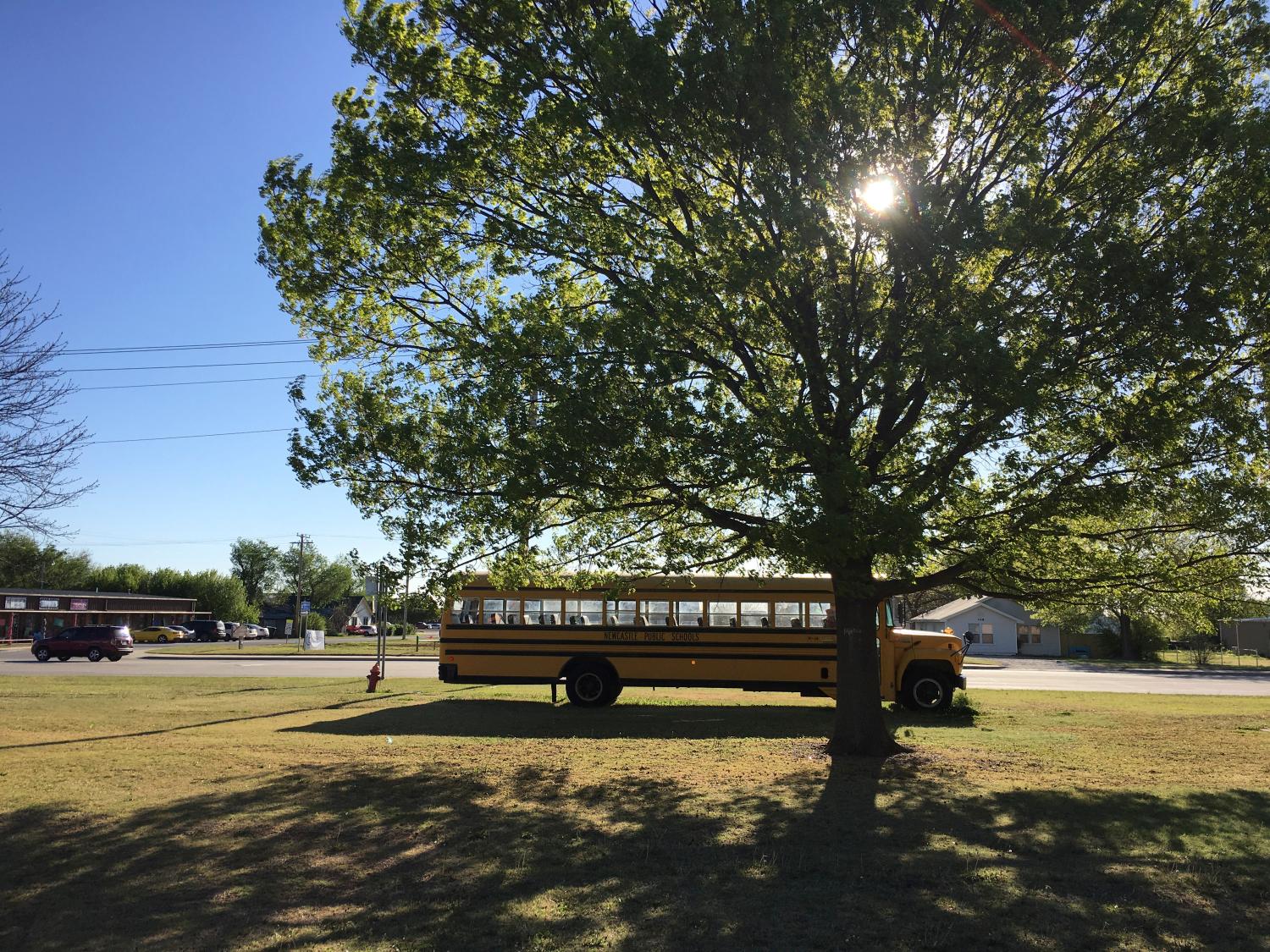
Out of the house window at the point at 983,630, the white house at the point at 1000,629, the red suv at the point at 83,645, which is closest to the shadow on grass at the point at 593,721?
the red suv at the point at 83,645

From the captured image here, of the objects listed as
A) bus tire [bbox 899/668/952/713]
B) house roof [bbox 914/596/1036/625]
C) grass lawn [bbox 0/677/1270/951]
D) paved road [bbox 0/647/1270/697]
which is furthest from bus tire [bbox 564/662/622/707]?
house roof [bbox 914/596/1036/625]

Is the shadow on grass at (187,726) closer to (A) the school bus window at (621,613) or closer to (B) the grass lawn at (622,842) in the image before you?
(B) the grass lawn at (622,842)

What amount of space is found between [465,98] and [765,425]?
5830 millimetres

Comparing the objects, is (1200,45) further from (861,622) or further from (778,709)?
(778,709)

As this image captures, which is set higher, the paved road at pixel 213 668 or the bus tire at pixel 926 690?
the bus tire at pixel 926 690

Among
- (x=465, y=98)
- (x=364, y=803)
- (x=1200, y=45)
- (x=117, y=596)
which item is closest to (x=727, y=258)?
(x=465, y=98)

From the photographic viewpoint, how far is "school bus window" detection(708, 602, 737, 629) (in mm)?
18484

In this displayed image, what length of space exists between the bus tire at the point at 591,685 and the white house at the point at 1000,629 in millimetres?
44883

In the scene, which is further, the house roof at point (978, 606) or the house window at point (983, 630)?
the house roof at point (978, 606)

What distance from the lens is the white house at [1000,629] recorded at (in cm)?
5856

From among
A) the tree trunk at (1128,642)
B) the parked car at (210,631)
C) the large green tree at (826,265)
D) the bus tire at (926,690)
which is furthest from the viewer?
the parked car at (210,631)

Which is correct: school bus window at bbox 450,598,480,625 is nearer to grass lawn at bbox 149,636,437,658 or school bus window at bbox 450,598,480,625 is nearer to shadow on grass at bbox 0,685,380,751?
shadow on grass at bbox 0,685,380,751

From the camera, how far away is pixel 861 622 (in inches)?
461

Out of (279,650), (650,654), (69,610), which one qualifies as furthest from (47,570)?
(650,654)
